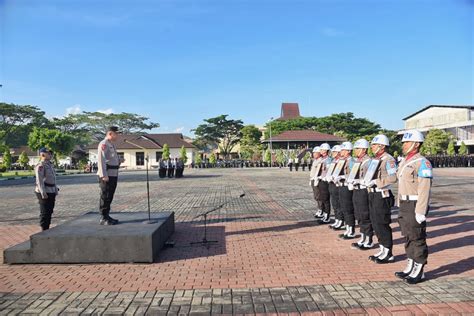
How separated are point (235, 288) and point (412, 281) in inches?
87.3

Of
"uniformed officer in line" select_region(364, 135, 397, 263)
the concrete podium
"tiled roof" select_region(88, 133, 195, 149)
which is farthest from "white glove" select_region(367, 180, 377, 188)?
"tiled roof" select_region(88, 133, 195, 149)

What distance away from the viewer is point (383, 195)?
5.39 metres

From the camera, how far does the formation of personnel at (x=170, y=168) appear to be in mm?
27609

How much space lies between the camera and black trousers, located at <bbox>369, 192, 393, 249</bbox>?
534cm

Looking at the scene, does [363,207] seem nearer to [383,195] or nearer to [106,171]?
[383,195]

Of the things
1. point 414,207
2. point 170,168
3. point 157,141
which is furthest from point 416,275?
point 157,141

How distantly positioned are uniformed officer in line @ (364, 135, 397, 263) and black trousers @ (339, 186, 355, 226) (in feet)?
4.03

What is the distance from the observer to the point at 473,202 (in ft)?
37.8

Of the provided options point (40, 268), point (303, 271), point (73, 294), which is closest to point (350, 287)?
point (303, 271)

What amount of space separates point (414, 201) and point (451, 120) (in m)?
71.7

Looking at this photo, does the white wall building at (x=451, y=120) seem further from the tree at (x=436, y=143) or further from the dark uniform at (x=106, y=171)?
the dark uniform at (x=106, y=171)

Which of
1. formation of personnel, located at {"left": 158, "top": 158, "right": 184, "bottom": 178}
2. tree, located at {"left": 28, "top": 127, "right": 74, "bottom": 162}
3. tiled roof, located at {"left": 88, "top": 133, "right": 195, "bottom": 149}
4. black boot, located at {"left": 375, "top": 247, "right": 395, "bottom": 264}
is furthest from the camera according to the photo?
tiled roof, located at {"left": 88, "top": 133, "right": 195, "bottom": 149}

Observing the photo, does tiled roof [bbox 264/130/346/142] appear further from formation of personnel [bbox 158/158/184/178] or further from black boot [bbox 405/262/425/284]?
black boot [bbox 405/262/425/284]

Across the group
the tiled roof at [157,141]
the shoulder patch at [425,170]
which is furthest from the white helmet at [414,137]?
the tiled roof at [157,141]
